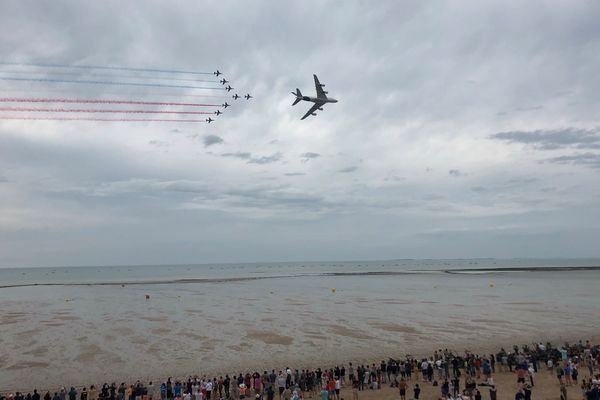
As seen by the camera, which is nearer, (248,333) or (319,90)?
(248,333)

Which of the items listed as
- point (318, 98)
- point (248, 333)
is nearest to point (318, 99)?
point (318, 98)

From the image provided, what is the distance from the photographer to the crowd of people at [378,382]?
26.8m

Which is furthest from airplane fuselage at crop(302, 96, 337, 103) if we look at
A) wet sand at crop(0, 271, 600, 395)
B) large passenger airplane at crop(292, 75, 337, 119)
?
wet sand at crop(0, 271, 600, 395)

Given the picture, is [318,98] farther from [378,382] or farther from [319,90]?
[378,382]

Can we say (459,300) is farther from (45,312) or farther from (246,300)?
(45,312)

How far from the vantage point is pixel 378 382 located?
30.2 meters

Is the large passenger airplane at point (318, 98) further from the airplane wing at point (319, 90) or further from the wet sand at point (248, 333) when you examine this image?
the wet sand at point (248, 333)

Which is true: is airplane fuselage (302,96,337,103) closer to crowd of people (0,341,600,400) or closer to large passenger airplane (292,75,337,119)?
large passenger airplane (292,75,337,119)

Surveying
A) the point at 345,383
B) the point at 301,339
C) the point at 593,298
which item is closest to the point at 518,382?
the point at 345,383

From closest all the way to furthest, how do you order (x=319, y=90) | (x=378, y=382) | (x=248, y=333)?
(x=378, y=382) < (x=248, y=333) < (x=319, y=90)

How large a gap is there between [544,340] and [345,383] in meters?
25.2

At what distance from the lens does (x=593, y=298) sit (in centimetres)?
8050

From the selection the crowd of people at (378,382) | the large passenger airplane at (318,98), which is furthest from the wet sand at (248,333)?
the large passenger airplane at (318,98)

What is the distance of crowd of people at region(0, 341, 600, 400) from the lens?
88.0ft
